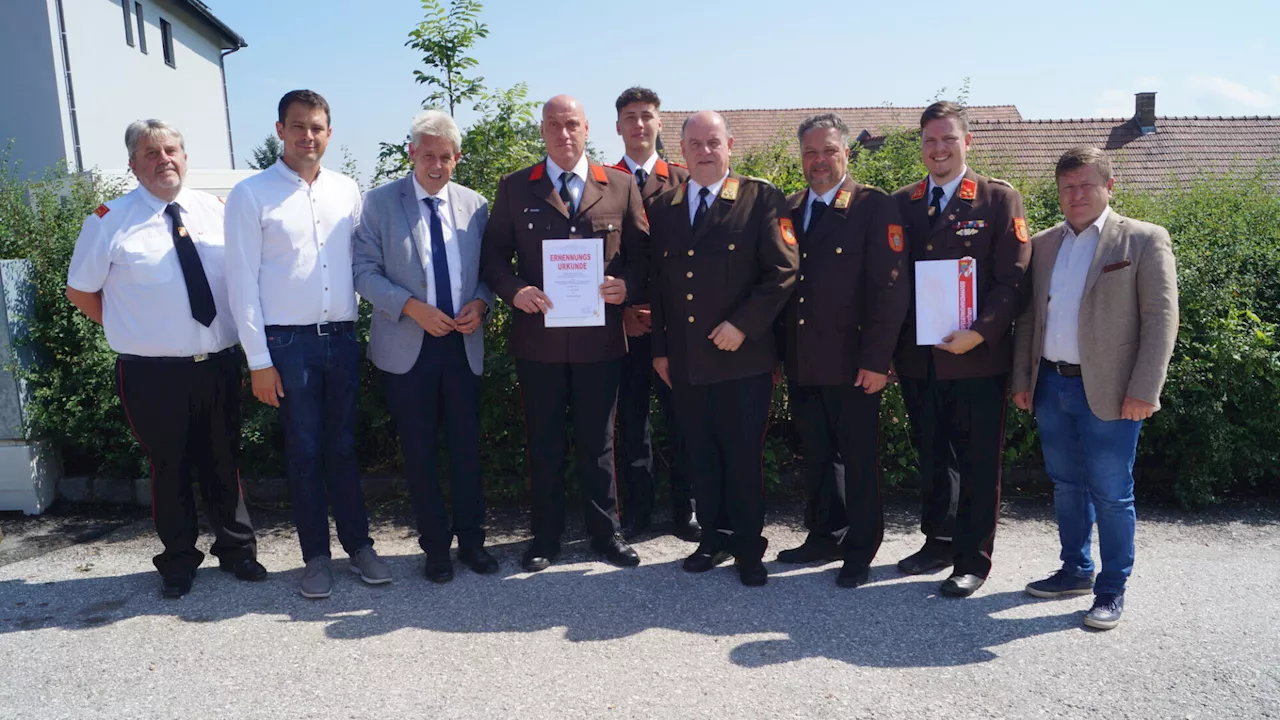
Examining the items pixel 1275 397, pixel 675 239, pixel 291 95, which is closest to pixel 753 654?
pixel 675 239

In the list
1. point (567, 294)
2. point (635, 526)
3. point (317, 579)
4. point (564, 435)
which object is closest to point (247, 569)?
point (317, 579)

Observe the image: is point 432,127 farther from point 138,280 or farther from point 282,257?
point 138,280

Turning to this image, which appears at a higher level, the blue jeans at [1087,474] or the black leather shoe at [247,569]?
the blue jeans at [1087,474]

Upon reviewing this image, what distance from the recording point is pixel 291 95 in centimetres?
414

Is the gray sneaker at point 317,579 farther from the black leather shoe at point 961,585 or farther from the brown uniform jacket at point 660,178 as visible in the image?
the black leather shoe at point 961,585

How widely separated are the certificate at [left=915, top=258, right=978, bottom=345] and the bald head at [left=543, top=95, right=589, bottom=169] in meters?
1.80

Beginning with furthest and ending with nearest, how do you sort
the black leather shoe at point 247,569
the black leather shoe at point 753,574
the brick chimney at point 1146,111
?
1. the brick chimney at point 1146,111
2. the black leather shoe at point 247,569
3. the black leather shoe at point 753,574

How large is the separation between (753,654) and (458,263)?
236 centimetres

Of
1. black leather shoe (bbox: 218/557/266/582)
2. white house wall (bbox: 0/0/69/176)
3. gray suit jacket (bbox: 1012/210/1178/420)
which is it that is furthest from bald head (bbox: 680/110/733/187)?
white house wall (bbox: 0/0/69/176)

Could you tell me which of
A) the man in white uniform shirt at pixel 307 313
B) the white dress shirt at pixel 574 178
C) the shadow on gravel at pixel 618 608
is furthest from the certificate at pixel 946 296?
the man in white uniform shirt at pixel 307 313

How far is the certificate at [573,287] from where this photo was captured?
429 cm

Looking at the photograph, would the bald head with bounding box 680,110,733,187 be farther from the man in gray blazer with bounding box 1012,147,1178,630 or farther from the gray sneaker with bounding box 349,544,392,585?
the gray sneaker with bounding box 349,544,392,585

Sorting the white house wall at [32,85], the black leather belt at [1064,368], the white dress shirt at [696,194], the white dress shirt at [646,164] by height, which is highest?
the white house wall at [32,85]

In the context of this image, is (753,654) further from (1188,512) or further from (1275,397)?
(1275,397)
